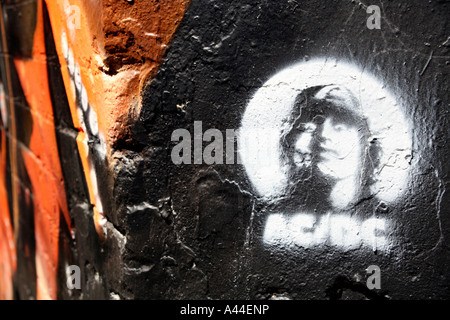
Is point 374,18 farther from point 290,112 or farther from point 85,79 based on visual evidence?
point 85,79

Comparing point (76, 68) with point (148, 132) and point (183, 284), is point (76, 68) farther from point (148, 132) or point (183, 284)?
point (183, 284)

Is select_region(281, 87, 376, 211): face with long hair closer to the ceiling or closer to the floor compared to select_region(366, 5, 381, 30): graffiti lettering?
closer to the floor

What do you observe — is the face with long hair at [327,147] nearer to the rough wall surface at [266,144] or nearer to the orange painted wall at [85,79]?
the rough wall surface at [266,144]

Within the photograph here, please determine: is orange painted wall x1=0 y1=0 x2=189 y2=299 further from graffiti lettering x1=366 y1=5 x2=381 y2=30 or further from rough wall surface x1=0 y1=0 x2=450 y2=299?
graffiti lettering x1=366 y1=5 x2=381 y2=30

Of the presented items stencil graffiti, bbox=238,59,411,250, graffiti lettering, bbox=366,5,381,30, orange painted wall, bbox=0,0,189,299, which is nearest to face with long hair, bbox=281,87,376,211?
stencil graffiti, bbox=238,59,411,250

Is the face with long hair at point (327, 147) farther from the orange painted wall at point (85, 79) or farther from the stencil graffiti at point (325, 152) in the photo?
the orange painted wall at point (85, 79)

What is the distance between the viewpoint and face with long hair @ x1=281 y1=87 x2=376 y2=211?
1262 millimetres

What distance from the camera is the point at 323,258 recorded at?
1.32 meters

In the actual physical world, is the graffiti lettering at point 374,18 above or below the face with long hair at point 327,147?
above

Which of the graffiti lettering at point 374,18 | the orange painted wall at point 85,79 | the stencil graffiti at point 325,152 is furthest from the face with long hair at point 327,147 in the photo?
the orange painted wall at point 85,79

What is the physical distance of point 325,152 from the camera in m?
1.28

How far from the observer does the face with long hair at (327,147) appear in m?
1.26

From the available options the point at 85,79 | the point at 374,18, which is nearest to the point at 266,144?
the point at 374,18
